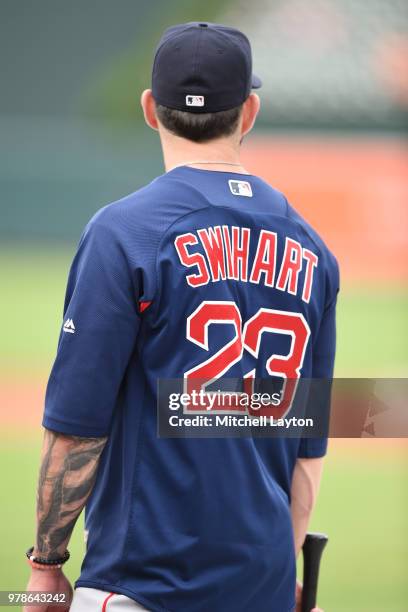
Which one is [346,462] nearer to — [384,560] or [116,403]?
[384,560]

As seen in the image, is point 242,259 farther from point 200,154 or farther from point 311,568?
point 311,568

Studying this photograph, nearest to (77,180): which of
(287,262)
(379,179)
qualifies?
(379,179)

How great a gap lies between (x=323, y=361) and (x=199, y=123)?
0.53 metres

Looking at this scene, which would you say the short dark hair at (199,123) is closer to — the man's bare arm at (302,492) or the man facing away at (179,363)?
the man facing away at (179,363)

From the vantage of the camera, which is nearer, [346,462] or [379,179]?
[346,462]

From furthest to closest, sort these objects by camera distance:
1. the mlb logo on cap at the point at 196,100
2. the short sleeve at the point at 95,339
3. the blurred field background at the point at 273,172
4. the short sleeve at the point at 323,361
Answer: the blurred field background at the point at 273,172 → the short sleeve at the point at 323,361 → the mlb logo on cap at the point at 196,100 → the short sleeve at the point at 95,339

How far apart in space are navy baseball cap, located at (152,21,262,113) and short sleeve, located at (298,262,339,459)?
16.5 inches

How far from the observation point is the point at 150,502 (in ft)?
5.35

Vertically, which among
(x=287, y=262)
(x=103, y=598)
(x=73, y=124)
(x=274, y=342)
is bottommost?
(x=103, y=598)

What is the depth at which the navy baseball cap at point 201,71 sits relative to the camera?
1.75m

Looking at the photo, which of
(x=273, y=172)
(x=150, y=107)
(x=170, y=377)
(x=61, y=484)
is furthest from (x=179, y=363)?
(x=273, y=172)

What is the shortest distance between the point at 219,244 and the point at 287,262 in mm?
150

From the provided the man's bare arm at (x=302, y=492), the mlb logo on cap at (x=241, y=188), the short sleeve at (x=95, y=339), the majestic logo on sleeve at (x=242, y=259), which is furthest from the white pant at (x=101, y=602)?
the mlb logo on cap at (x=241, y=188)

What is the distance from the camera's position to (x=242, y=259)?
1735mm
